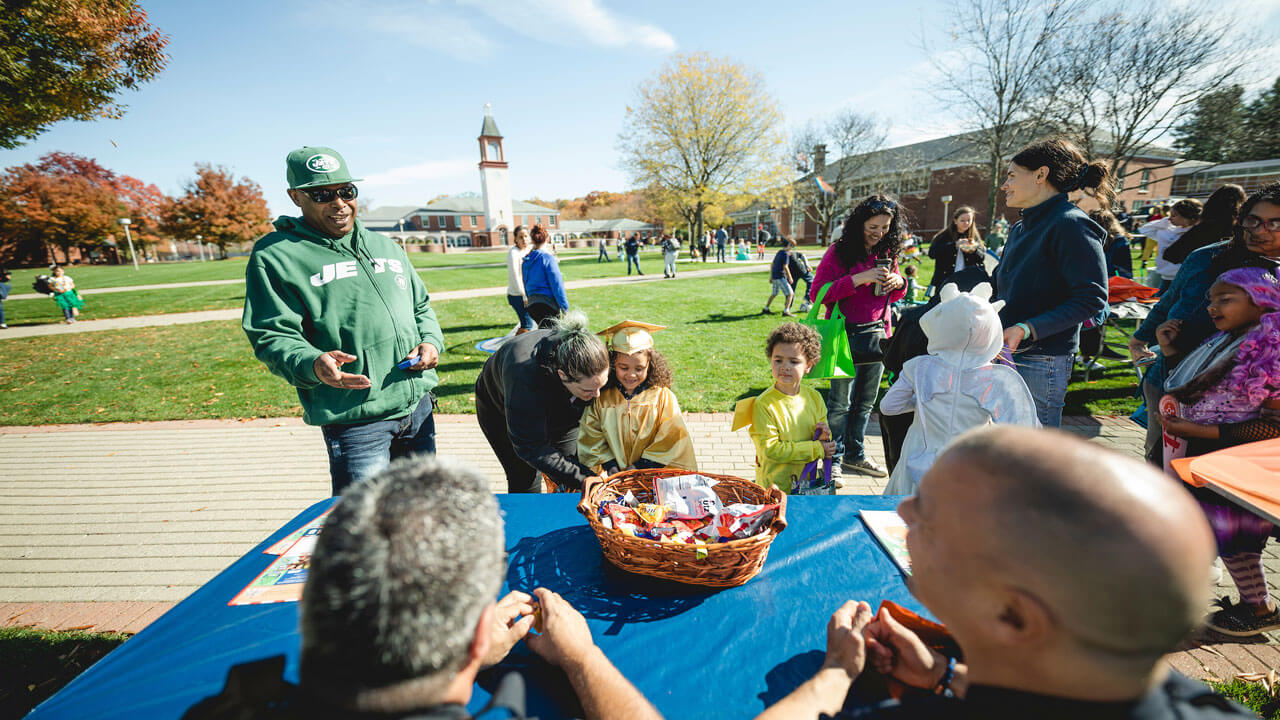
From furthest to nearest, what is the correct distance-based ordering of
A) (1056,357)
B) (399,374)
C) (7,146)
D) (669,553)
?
(7,146) → (1056,357) → (399,374) → (669,553)

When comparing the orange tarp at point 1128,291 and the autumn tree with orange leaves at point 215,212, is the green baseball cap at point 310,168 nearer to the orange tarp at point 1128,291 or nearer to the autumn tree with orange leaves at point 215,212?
the orange tarp at point 1128,291

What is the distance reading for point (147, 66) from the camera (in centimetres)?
918

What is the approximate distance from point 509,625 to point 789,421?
2.14 metres

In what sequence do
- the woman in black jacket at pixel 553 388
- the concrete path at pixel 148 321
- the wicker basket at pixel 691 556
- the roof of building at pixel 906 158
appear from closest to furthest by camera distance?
the wicker basket at pixel 691 556, the woman in black jacket at pixel 553 388, the concrete path at pixel 148 321, the roof of building at pixel 906 158

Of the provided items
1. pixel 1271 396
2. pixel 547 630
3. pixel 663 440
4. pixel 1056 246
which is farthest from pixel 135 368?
pixel 1271 396

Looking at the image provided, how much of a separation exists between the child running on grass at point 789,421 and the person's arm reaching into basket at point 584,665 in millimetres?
1826

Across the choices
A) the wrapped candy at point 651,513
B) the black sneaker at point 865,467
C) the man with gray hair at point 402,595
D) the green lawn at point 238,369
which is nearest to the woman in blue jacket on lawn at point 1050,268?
the black sneaker at point 865,467

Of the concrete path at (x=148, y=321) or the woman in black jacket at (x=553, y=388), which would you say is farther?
the concrete path at (x=148, y=321)

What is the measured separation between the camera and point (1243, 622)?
8.29 feet

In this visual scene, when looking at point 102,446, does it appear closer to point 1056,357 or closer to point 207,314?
point 1056,357

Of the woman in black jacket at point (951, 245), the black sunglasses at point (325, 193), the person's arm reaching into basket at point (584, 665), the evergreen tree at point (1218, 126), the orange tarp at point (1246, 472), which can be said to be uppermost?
the evergreen tree at point (1218, 126)

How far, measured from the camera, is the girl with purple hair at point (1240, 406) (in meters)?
2.45

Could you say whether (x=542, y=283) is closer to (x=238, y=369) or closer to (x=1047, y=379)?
(x=1047, y=379)

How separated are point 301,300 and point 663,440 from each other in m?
2.08
